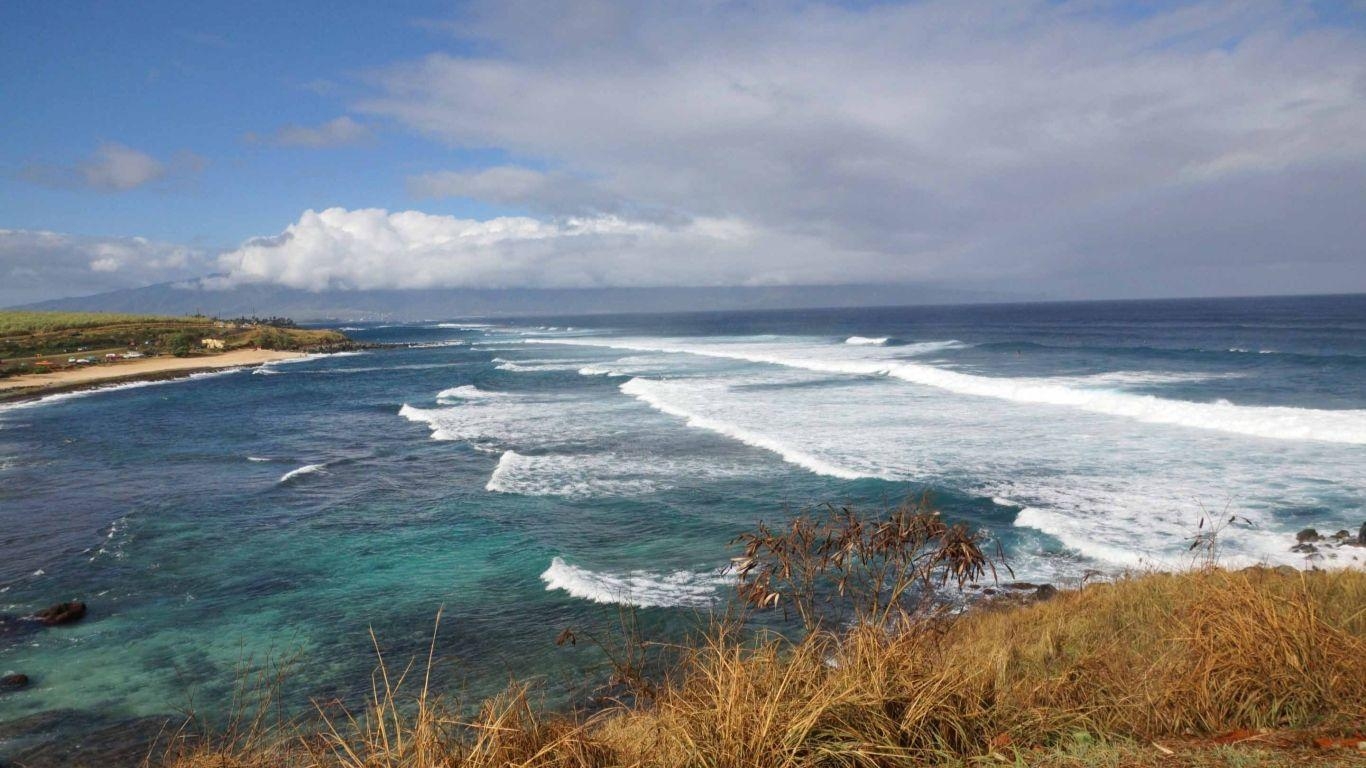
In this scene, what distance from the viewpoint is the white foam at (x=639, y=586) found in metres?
12.6

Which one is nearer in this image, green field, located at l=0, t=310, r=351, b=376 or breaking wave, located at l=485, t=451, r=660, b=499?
breaking wave, located at l=485, t=451, r=660, b=499

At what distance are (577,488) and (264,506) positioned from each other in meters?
8.31

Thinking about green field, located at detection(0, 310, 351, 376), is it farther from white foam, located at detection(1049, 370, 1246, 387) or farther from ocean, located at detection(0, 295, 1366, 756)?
white foam, located at detection(1049, 370, 1246, 387)

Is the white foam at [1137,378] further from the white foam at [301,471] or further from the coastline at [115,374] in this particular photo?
the coastline at [115,374]

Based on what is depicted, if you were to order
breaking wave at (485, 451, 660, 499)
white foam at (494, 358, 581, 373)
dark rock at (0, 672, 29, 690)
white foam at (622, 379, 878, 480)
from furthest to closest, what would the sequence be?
white foam at (494, 358, 581, 373), white foam at (622, 379, 878, 480), breaking wave at (485, 451, 660, 499), dark rock at (0, 672, 29, 690)

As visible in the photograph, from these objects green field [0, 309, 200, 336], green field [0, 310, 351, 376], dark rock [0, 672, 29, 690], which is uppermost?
green field [0, 309, 200, 336]

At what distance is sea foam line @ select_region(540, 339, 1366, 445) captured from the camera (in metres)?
24.2

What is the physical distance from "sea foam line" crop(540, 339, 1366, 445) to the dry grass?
23453 millimetres

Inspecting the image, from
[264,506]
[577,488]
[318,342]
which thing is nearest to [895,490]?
[577,488]

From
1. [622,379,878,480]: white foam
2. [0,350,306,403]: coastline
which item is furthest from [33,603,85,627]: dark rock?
[0,350,306,403]: coastline

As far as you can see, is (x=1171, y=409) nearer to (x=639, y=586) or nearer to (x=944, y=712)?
(x=639, y=586)

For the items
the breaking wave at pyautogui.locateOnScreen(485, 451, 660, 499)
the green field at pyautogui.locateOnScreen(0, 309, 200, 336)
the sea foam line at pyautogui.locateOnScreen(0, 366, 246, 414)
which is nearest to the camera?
the breaking wave at pyautogui.locateOnScreen(485, 451, 660, 499)

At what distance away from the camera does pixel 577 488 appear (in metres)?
20.5

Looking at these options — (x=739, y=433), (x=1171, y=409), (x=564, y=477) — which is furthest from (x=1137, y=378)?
(x=564, y=477)
